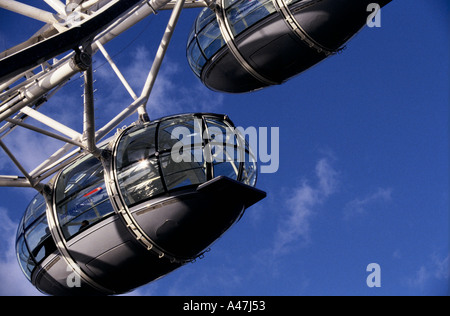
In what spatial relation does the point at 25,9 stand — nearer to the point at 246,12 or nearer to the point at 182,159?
the point at 182,159

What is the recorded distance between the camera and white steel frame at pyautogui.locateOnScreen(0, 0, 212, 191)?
9.83 m

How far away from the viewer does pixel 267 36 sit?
14.7 m

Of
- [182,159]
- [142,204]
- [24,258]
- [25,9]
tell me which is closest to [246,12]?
[182,159]

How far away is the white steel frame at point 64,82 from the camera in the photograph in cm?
983

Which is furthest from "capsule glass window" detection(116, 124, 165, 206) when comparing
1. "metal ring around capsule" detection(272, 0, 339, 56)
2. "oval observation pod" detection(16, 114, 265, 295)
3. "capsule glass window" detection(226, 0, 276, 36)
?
"metal ring around capsule" detection(272, 0, 339, 56)

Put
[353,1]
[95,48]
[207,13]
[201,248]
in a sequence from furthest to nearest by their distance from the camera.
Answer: [207,13] < [95,48] < [353,1] < [201,248]

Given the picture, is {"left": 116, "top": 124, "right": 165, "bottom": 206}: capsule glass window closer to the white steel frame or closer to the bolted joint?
the white steel frame

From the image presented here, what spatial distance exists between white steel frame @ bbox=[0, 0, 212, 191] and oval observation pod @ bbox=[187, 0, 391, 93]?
97cm

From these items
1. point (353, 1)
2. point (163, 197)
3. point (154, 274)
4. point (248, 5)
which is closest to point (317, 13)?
point (353, 1)

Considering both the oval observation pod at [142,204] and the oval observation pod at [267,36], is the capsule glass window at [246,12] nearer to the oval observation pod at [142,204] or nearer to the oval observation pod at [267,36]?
the oval observation pod at [267,36]

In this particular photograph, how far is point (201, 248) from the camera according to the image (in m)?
12.8

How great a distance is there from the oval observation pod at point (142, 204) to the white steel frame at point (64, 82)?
393 mm
